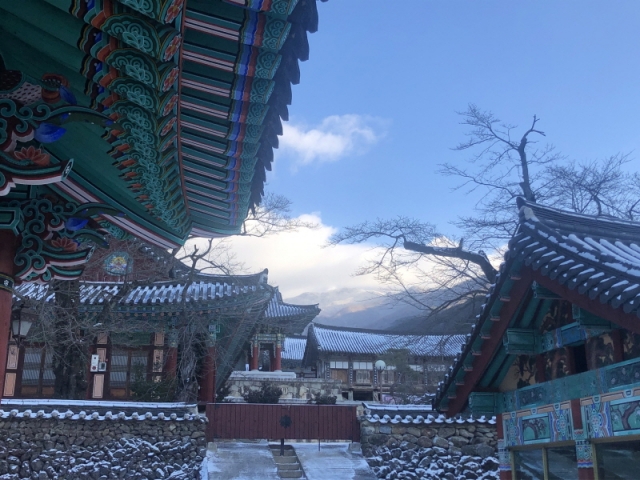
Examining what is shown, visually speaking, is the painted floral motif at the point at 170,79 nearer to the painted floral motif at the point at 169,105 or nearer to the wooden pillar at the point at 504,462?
the painted floral motif at the point at 169,105

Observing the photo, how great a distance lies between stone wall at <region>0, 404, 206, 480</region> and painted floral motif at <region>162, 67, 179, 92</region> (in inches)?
515

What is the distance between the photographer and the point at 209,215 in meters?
5.10

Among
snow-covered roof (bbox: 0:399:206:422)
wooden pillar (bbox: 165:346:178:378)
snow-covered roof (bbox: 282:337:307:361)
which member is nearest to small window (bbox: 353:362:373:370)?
snow-covered roof (bbox: 282:337:307:361)

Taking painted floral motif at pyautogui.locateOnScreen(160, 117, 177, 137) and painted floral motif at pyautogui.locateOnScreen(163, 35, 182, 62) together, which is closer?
painted floral motif at pyautogui.locateOnScreen(163, 35, 182, 62)

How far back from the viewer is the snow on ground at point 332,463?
14.4 metres

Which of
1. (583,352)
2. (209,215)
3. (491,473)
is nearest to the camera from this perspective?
(209,215)

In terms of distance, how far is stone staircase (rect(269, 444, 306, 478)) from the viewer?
14539 mm

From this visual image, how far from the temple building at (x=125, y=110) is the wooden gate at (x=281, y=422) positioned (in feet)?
42.2

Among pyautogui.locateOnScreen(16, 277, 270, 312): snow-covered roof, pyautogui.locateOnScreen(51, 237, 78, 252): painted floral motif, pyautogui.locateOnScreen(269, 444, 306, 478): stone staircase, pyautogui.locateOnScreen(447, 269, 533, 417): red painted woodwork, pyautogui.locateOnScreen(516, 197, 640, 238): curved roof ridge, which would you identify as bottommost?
pyautogui.locateOnScreen(269, 444, 306, 478): stone staircase

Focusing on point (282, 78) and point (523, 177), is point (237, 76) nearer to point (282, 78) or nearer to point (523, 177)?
point (282, 78)

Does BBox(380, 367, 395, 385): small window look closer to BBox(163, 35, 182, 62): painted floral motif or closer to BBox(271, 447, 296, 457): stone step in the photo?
BBox(271, 447, 296, 457): stone step

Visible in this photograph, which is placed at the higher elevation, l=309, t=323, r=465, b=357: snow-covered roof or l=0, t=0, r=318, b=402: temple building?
l=309, t=323, r=465, b=357: snow-covered roof

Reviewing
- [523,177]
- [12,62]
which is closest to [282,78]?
[12,62]

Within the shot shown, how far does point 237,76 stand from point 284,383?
24.4 m
